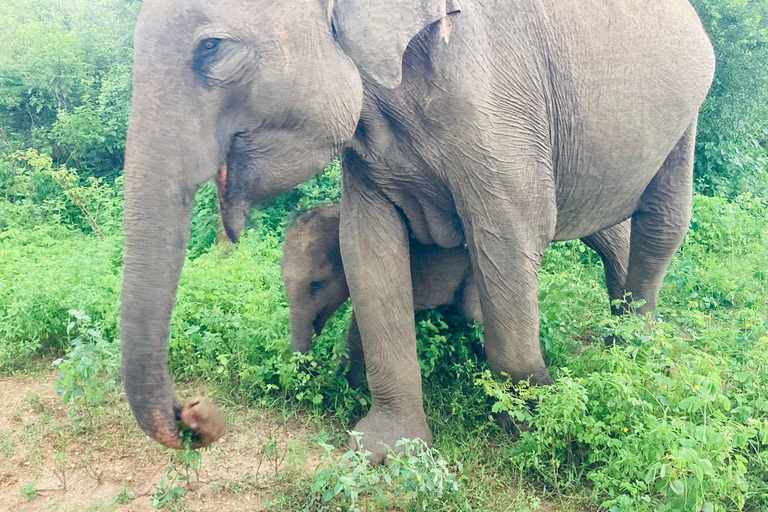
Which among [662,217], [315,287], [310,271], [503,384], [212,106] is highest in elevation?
[212,106]

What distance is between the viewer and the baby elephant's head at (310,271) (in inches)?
138

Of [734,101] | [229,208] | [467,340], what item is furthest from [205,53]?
[734,101]

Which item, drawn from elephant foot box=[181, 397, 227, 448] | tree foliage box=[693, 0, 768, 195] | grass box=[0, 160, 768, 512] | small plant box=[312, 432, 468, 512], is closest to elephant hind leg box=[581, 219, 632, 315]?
grass box=[0, 160, 768, 512]

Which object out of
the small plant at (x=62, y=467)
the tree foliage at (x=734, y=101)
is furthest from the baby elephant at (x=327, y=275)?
the tree foliage at (x=734, y=101)

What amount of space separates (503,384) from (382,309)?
1.97ft

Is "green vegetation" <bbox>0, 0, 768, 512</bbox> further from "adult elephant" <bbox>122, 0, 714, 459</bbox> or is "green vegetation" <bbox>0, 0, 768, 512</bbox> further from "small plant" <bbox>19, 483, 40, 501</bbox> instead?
"adult elephant" <bbox>122, 0, 714, 459</bbox>

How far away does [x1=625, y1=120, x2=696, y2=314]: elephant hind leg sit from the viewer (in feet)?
11.4

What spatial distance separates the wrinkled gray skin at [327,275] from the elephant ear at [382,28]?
1.33 m

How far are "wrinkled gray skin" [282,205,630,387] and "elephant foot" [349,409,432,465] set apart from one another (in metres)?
0.53

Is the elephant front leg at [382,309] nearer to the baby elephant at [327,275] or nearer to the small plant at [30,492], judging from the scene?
the baby elephant at [327,275]

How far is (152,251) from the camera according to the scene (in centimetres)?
201

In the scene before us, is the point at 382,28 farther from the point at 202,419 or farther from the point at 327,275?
the point at 327,275

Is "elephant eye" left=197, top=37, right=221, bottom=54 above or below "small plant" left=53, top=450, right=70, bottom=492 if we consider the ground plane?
above

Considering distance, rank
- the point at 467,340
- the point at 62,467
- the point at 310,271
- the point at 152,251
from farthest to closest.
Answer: the point at 467,340 < the point at 310,271 < the point at 62,467 < the point at 152,251
